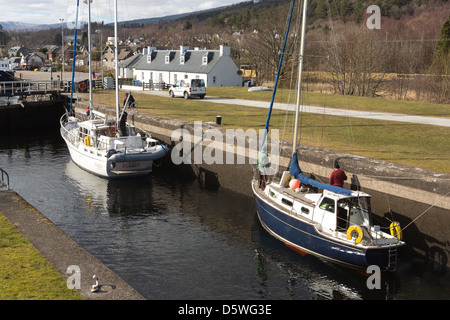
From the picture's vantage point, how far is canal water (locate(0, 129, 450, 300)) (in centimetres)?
1454

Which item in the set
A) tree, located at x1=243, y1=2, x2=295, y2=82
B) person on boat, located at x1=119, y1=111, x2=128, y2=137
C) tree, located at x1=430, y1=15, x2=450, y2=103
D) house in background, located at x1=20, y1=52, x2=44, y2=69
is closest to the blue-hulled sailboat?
person on boat, located at x1=119, y1=111, x2=128, y2=137

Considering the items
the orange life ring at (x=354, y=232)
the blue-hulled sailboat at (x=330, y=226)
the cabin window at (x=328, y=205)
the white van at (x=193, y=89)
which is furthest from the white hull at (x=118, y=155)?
the white van at (x=193, y=89)

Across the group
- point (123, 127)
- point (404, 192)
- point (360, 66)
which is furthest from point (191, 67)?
point (404, 192)

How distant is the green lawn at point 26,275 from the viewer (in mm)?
11172

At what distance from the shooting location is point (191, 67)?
67.4m

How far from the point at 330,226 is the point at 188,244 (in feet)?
18.0

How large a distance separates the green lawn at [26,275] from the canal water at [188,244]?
2891mm

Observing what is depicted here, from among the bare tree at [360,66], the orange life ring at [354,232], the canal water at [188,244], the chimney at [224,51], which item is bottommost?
the canal water at [188,244]

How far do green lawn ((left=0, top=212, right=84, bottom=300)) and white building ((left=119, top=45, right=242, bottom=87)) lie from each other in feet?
172

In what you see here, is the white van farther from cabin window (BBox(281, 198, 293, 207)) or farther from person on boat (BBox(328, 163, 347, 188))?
person on boat (BBox(328, 163, 347, 188))

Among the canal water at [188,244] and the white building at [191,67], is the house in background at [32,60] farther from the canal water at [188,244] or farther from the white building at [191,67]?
the canal water at [188,244]

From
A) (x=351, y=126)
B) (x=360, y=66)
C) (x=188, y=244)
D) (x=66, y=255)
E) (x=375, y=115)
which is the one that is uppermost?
(x=360, y=66)

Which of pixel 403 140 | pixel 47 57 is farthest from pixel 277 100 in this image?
pixel 47 57
